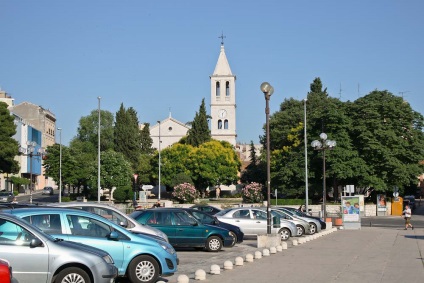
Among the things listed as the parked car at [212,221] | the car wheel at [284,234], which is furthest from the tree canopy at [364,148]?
the parked car at [212,221]

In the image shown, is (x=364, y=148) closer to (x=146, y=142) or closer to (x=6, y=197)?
(x=6, y=197)

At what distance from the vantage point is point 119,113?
10656 cm

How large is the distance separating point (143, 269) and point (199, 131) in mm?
88638

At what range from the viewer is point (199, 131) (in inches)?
4053

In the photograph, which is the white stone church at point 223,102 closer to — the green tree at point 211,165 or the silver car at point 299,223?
A: the green tree at point 211,165

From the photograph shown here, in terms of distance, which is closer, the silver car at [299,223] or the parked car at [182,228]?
the parked car at [182,228]

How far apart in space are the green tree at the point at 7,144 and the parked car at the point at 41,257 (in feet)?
211

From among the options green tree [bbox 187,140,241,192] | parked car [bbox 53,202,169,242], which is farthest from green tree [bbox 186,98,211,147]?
parked car [bbox 53,202,169,242]

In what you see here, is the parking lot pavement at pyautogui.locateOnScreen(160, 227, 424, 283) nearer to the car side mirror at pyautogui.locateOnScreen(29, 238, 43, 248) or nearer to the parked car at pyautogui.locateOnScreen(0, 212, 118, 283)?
the parked car at pyautogui.locateOnScreen(0, 212, 118, 283)

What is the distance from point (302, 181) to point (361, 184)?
6.44 m

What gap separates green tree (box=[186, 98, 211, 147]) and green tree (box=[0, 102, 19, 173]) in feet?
106

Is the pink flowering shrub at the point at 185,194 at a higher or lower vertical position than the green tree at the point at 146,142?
lower

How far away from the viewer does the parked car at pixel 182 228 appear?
73.0ft

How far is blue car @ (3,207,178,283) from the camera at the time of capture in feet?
45.2
